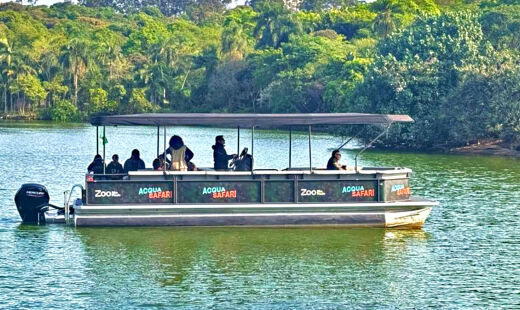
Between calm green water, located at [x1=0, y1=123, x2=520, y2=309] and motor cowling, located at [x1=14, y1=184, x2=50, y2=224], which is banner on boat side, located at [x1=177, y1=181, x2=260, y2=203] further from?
motor cowling, located at [x1=14, y1=184, x2=50, y2=224]

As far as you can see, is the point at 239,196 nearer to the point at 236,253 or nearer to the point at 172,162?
the point at 172,162

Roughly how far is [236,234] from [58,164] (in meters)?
22.3

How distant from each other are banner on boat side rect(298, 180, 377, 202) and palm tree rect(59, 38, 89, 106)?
83.9 m

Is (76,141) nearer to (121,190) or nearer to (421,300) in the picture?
(121,190)

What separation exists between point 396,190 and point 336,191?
1.44 meters

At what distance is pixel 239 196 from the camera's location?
2408 centimetres

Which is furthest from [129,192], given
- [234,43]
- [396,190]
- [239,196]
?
[234,43]

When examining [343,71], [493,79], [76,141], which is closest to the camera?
[493,79]

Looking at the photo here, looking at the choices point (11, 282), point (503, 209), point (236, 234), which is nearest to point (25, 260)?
point (11, 282)

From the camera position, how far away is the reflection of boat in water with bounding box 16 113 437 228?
2381cm

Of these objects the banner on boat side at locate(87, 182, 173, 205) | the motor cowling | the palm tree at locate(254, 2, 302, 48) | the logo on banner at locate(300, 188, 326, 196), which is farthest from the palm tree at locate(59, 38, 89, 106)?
the logo on banner at locate(300, 188, 326, 196)

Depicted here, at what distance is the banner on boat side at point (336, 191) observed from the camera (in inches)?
951

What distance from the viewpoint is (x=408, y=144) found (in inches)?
2264

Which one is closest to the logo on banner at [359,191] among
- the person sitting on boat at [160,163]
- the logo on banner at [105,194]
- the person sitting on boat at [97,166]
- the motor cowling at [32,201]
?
the person sitting on boat at [160,163]
